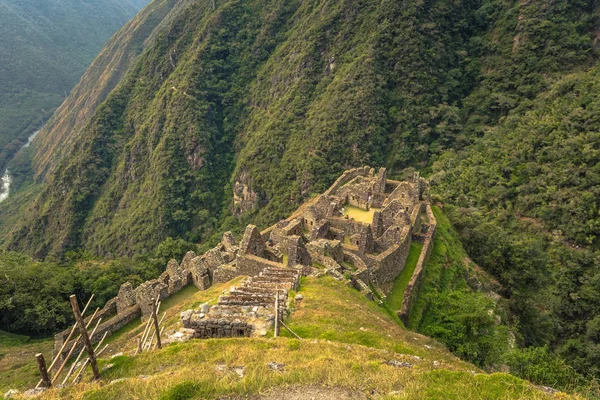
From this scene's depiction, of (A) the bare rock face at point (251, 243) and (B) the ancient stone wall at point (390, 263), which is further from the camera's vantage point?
(B) the ancient stone wall at point (390, 263)

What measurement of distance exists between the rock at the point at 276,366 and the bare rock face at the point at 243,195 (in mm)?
85058

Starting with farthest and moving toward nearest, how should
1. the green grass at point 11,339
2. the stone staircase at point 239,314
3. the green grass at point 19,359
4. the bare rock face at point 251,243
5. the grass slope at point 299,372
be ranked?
the green grass at point 11,339 < the bare rock face at point 251,243 < the green grass at point 19,359 < the stone staircase at point 239,314 < the grass slope at point 299,372

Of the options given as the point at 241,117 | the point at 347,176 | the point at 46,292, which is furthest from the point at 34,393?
the point at 241,117

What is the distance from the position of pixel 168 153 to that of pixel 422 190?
3669 inches

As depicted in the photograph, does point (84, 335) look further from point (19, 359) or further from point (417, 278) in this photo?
point (417, 278)

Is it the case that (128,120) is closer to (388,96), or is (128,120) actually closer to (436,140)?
(388,96)

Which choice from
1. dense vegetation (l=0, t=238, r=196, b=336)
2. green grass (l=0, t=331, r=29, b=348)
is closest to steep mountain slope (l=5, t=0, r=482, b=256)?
dense vegetation (l=0, t=238, r=196, b=336)

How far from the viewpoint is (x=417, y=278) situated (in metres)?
25.9

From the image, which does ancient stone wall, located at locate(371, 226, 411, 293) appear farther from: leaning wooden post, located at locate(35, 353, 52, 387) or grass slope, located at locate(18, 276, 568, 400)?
leaning wooden post, located at locate(35, 353, 52, 387)

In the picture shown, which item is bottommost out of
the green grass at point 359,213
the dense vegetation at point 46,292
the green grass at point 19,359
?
the green grass at point 19,359

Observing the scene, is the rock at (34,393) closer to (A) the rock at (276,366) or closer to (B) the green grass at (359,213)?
(A) the rock at (276,366)

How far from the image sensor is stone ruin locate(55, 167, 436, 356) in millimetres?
14109

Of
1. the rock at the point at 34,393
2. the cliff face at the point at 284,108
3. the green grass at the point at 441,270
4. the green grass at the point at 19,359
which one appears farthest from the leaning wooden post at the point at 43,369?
the cliff face at the point at 284,108

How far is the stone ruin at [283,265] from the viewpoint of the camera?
14109 millimetres
